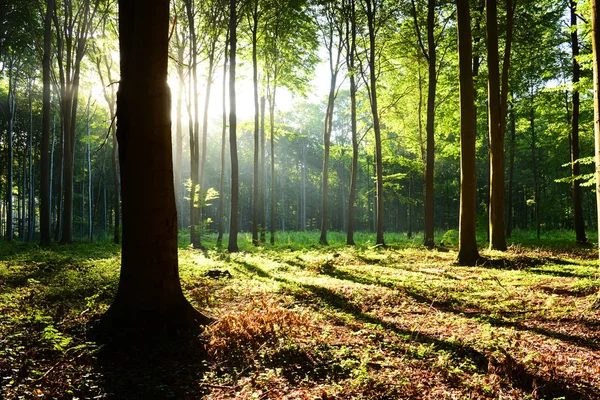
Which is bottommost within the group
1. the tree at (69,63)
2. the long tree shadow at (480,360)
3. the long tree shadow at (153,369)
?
the long tree shadow at (480,360)

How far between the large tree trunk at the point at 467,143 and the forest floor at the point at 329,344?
208cm

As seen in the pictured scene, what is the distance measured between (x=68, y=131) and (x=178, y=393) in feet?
58.3

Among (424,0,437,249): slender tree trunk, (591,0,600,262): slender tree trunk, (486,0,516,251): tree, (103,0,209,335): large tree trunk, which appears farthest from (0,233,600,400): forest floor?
(424,0,437,249): slender tree trunk

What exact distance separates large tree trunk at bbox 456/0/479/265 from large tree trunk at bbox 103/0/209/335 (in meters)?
7.89

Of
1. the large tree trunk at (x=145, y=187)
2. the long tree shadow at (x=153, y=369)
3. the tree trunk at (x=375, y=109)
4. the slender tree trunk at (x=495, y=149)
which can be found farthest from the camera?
the tree trunk at (x=375, y=109)

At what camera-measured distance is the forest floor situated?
9.81 ft

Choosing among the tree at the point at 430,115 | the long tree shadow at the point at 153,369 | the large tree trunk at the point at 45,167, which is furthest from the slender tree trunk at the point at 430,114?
the large tree trunk at the point at 45,167

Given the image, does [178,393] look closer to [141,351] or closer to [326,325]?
[141,351]

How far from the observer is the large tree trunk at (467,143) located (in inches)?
378

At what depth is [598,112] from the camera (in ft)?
17.3

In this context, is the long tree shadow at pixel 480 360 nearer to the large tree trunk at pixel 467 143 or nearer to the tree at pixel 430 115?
the large tree trunk at pixel 467 143

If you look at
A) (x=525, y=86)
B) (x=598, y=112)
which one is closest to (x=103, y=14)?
(x=598, y=112)

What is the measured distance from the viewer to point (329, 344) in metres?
4.04

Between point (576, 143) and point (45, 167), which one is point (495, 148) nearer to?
point (576, 143)
